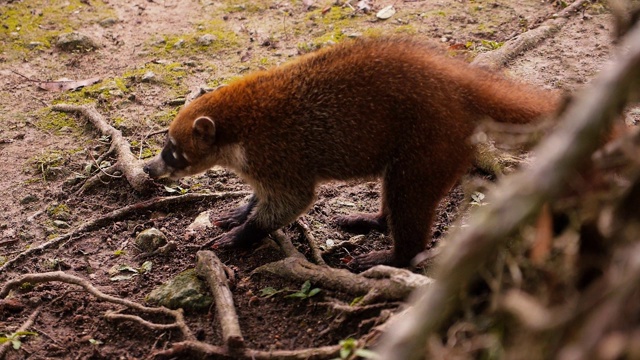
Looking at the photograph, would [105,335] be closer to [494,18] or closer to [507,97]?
[507,97]

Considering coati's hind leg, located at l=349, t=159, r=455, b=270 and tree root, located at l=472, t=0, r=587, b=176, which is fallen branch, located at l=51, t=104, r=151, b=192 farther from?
tree root, located at l=472, t=0, r=587, b=176

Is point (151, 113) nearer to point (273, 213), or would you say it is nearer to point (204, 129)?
point (204, 129)

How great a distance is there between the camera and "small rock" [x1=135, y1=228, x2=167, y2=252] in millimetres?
4758

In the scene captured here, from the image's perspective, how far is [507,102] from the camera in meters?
3.95

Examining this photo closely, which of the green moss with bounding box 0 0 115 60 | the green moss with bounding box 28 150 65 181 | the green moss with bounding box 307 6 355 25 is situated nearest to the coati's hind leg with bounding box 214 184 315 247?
the green moss with bounding box 28 150 65 181

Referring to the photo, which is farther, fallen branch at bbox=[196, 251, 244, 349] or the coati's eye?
the coati's eye

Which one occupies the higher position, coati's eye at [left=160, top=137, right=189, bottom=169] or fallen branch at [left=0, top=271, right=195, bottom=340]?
coati's eye at [left=160, top=137, right=189, bottom=169]

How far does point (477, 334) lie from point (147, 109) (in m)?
4.93

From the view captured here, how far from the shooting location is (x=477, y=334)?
219 cm

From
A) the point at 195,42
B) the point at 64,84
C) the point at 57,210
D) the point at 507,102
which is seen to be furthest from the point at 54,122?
the point at 507,102

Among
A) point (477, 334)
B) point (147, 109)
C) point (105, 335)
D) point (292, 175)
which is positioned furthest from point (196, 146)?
point (477, 334)

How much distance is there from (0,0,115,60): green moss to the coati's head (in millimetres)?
3489

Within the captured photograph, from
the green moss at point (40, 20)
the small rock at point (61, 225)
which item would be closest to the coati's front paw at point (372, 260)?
the small rock at point (61, 225)

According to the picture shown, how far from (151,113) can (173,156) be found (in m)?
1.62
